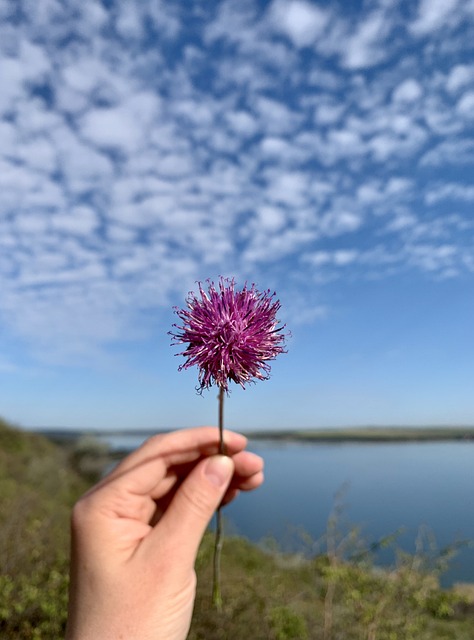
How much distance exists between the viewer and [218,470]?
93.2 inches

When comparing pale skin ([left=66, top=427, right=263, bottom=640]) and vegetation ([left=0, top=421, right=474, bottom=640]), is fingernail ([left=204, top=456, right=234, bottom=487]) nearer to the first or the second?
pale skin ([left=66, top=427, right=263, bottom=640])

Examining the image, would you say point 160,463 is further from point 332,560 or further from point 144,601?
point 332,560

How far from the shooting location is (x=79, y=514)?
231 centimetres

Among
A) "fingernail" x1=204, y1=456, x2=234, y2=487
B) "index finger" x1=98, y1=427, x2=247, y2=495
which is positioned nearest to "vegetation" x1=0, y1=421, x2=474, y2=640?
"index finger" x1=98, y1=427, x2=247, y2=495

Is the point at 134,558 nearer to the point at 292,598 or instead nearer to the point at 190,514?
the point at 190,514

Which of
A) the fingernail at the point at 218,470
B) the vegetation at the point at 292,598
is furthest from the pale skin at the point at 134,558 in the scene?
the vegetation at the point at 292,598

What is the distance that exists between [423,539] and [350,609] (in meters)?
1.05

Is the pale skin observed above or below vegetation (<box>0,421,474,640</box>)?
above

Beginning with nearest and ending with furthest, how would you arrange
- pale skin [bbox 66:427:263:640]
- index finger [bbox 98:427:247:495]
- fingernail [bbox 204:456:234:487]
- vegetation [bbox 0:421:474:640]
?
1. pale skin [bbox 66:427:263:640]
2. fingernail [bbox 204:456:234:487]
3. index finger [bbox 98:427:247:495]
4. vegetation [bbox 0:421:474:640]

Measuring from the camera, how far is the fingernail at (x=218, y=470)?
2.34 metres

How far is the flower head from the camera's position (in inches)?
86.4

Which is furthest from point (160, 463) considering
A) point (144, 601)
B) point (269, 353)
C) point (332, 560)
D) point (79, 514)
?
point (332, 560)

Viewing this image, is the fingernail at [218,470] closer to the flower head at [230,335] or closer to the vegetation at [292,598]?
the flower head at [230,335]

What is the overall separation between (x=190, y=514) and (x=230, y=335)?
80cm
